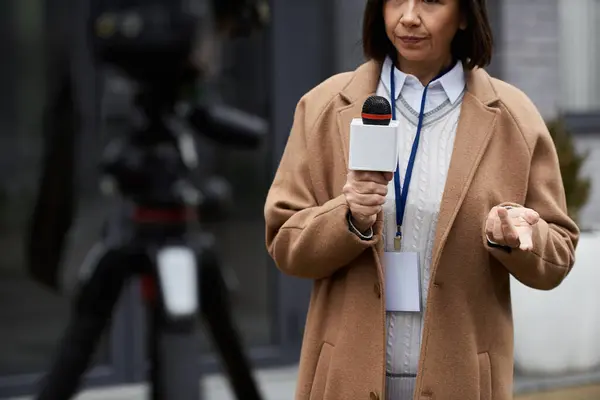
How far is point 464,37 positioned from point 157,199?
4.79 feet

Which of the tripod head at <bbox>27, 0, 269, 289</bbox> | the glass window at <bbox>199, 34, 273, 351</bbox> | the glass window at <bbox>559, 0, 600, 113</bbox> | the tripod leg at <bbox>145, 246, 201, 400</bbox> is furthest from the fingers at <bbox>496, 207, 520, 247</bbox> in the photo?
the glass window at <bbox>559, 0, 600, 113</bbox>

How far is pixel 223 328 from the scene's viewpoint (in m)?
3.84

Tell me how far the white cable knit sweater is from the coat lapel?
24 millimetres

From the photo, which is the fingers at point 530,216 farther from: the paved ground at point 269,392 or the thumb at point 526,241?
the paved ground at point 269,392

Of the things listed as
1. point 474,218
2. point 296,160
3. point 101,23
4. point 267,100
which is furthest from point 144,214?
point 267,100

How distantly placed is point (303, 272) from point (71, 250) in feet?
9.12

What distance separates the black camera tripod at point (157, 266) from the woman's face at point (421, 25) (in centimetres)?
139

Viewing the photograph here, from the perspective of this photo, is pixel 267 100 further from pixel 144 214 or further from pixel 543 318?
pixel 144 214

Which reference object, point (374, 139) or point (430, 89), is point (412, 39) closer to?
point (430, 89)

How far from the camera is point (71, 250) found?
16.2ft

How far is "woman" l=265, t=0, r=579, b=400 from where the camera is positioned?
89.7 inches

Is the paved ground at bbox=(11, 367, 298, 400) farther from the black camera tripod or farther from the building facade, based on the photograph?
the black camera tripod

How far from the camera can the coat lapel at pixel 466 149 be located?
2273 mm

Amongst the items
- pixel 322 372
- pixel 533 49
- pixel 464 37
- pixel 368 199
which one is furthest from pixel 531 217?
pixel 533 49
